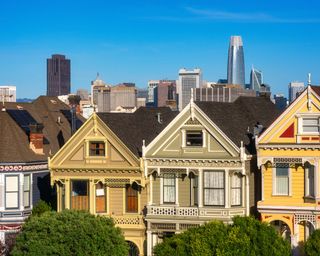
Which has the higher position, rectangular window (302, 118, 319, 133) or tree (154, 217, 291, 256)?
rectangular window (302, 118, 319, 133)

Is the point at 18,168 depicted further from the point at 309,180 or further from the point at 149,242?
the point at 309,180

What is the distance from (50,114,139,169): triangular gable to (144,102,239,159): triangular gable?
136 cm

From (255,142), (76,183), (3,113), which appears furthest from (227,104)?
(3,113)

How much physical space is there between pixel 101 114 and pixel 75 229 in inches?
282

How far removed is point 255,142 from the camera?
46.3 meters

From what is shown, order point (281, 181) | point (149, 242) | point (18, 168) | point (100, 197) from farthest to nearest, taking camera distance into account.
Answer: point (18, 168) < point (100, 197) < point (149, 242) < point (281, 181)

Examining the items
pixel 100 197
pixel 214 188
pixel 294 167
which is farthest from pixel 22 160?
pixel 294 167

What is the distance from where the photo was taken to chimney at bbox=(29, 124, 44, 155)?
178ft

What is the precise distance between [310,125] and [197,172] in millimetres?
5678

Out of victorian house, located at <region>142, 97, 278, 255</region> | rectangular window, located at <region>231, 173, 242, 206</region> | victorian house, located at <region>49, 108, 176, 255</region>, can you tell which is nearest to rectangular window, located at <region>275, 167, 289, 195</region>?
victorian house, located at <region>142, 97, 278, 255</region>

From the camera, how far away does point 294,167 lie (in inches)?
1807

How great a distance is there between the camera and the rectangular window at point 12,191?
5181cm

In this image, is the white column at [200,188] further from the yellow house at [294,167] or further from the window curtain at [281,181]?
the window curtain at [281,181]

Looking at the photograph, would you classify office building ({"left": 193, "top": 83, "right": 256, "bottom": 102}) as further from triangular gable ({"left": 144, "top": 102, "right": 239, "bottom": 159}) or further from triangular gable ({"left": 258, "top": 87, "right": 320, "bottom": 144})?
triangular gable ({"left": 258, "top": 87, "right": 320, "bottom": 144})
